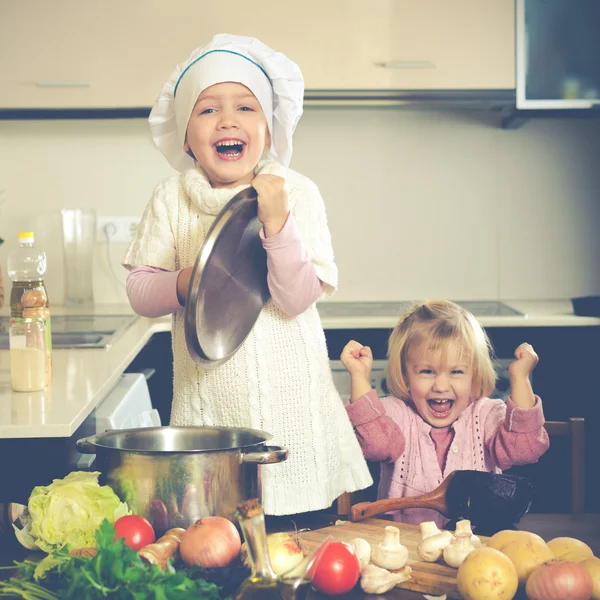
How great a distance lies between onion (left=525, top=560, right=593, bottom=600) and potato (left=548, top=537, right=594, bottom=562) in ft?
0.20

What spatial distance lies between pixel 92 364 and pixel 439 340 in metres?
0.69

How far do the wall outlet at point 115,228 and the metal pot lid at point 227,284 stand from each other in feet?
5.88

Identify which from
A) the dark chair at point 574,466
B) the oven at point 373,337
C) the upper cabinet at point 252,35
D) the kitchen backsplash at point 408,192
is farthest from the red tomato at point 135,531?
the kitchen backsplash at point 408,192

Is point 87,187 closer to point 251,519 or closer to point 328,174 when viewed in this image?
point 328,174

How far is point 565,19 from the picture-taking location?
2.79 meters

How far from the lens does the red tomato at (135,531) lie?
0.91 m

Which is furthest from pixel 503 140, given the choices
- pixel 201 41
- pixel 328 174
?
pixel 201 41

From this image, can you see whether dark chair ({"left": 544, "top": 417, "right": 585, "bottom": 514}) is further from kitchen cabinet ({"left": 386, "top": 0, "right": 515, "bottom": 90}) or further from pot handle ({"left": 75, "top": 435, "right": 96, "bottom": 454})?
kitchen cabinet ({"left": 386, "top": 0, "right": 515, "bottom": 90})

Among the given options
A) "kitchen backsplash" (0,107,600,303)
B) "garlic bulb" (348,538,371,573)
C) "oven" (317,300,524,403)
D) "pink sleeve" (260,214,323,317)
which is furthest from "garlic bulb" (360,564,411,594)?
"kitchen backsplash" (0,107,600,303)

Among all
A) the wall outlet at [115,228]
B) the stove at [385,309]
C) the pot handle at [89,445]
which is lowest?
the pot handle at [89,445]

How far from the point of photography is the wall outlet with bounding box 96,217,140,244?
3.04 meters

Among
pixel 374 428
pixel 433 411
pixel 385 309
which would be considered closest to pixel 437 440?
pixel 433 411

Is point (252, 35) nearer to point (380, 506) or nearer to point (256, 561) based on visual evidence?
point (380, 506)

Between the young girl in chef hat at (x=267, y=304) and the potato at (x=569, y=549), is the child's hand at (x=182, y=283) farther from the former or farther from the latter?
the potato at (x=569, y=549)
